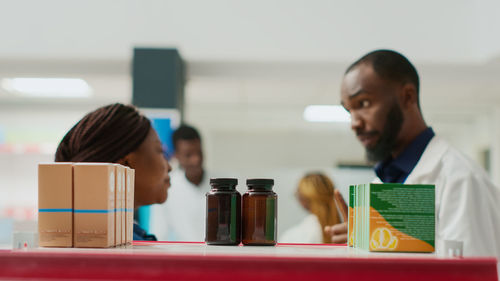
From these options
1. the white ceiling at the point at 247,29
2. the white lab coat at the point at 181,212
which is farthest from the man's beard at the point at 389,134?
the white ceiling at the point at 247,29

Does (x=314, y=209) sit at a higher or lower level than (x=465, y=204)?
lower

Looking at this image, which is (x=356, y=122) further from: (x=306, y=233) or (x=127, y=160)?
(x=306, y=233)

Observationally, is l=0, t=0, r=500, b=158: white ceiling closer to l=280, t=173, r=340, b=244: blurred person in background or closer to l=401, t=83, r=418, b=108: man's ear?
l=280, t=173, r=340, b=244: blurred person in background

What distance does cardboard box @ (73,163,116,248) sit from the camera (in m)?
1.04

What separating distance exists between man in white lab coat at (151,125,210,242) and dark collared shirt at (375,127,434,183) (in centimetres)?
194

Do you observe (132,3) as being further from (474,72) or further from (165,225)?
(474,72)

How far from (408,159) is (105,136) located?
0.96 m

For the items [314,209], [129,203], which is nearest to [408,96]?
[129,203]

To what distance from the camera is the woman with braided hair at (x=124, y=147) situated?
1.39 metres

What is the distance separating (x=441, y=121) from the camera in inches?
358

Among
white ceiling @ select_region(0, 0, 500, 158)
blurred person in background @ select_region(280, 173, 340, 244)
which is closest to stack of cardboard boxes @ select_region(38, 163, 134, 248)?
blurred person in background @ select_region(280, 173, 340, 244)

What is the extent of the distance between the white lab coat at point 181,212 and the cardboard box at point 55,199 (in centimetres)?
248

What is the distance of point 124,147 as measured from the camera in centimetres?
148

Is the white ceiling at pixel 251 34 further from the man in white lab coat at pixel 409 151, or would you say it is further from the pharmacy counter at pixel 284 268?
Result: the pharmacy counter at pixel 284 268
